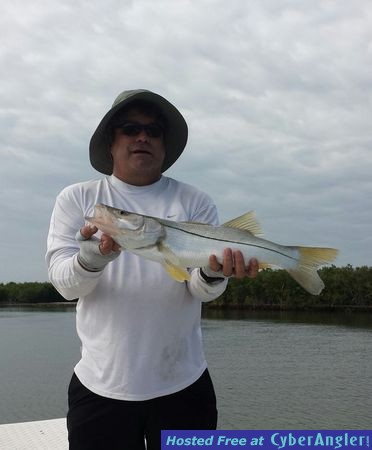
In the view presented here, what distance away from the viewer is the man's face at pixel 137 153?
135 inches

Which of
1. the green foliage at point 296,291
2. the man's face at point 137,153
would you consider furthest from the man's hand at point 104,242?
the green foliage at point 296,291

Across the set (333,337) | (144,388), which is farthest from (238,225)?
(333,337)

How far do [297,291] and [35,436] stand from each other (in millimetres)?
89830

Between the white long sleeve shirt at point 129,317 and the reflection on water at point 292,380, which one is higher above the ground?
the white long sleeve shirt at point 129,317

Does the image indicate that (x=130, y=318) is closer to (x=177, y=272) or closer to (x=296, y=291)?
(x=177, y=272)

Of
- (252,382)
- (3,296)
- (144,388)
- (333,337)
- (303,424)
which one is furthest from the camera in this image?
(3,296)

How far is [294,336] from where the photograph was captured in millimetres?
45188

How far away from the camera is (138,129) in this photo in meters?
3.45

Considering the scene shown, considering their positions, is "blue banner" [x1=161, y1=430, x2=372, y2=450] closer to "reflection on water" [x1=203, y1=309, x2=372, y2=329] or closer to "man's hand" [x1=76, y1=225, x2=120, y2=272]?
"man's hand" [x1=76, y1=225, x2=120, y2=272]

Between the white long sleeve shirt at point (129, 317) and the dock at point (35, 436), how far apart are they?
2806 mm

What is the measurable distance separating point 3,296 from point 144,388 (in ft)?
423

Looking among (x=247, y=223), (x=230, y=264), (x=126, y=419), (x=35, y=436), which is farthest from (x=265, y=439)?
(x=35, y=436)

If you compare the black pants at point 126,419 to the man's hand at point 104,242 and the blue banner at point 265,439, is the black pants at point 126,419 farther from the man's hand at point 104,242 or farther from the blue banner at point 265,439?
the man's hand at point 104,242

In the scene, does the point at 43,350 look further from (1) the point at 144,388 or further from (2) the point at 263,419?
(1) the point at 144,388
